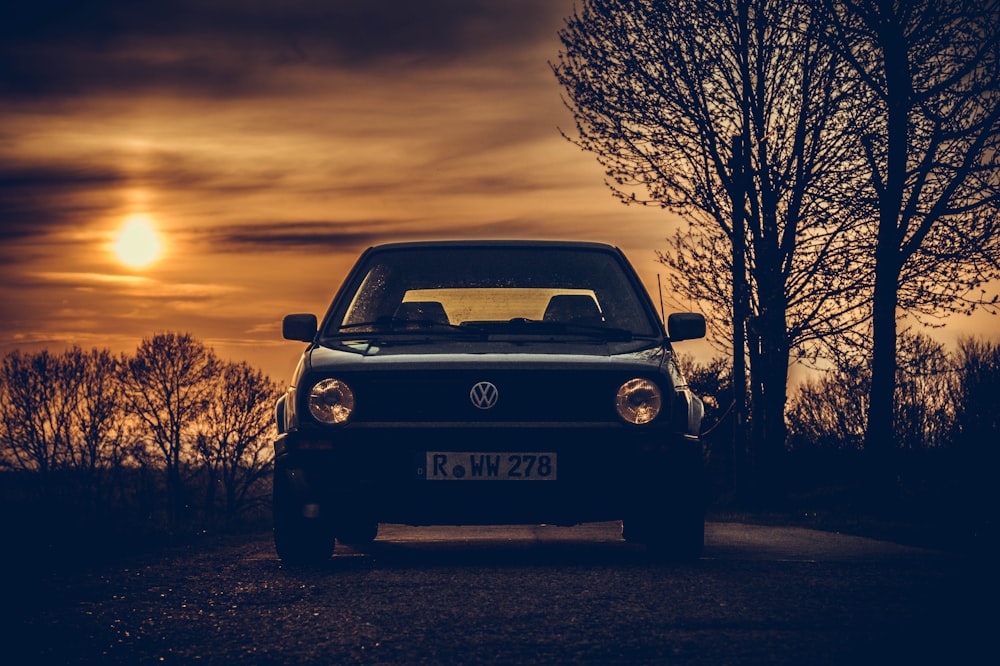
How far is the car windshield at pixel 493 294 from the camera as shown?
24.5 feet

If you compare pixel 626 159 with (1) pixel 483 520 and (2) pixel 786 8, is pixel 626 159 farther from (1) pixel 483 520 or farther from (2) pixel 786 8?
(1) pixel 483 520

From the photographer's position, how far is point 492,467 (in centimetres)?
651

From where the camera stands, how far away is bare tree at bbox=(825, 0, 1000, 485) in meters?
17.5

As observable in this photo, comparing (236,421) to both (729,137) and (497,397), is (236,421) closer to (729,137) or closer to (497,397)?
(729,137)

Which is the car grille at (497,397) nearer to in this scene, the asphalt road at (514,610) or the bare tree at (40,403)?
the asphalt road at (514,610)

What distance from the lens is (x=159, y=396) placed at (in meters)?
53.5

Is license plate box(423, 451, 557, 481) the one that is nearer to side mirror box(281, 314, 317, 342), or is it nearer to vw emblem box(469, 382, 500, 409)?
vw emblem box(469, 382, 500, 409)

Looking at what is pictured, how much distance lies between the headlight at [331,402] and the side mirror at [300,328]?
1005 millimetres

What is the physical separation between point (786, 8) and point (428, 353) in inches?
660

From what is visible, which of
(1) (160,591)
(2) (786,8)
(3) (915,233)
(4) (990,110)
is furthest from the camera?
(2) (786,8)

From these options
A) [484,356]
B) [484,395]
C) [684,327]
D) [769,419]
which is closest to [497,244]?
[684,327]

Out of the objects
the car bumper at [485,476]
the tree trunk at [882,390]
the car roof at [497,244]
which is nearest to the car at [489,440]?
the car bumper at [485,476]

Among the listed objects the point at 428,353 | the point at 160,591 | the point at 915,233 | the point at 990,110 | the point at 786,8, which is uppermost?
the point at 786,8

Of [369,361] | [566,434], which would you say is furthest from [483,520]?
[369,361]
